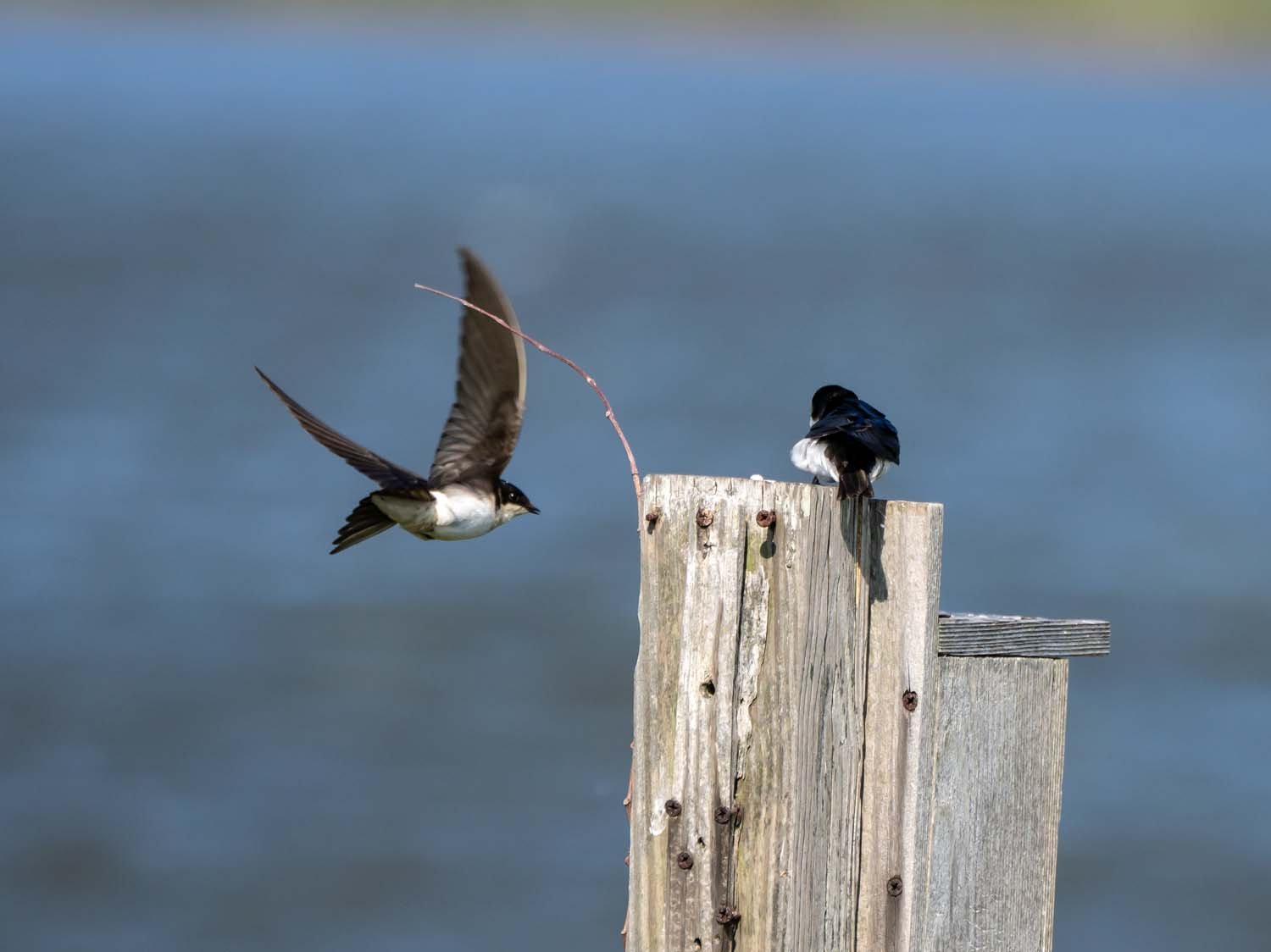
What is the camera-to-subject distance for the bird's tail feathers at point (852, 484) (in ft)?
8.78

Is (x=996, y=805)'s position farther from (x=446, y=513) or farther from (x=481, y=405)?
(x=481, y=405)

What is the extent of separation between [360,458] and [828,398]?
3.25ft

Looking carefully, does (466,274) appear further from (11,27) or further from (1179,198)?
(11,27)

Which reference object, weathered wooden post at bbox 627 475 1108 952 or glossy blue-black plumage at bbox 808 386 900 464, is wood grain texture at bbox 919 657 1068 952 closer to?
weathered wooden post at bbox 627 475 1108 952

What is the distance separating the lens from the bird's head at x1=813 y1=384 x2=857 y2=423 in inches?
148

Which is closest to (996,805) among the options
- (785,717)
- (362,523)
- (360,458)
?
(785,717)

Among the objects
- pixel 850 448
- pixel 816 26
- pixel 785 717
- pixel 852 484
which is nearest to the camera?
pixel 785 717

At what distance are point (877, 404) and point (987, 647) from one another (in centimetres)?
806

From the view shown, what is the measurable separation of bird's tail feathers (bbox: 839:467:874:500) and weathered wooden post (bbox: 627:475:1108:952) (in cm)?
3

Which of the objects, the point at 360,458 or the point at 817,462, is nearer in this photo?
the point at 817,462

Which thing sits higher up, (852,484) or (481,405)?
(481,405)

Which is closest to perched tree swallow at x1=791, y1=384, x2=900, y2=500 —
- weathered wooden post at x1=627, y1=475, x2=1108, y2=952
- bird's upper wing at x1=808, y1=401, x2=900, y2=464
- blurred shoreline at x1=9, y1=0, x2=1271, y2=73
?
bird's upper wing at x1=808, y1=401, x2=900, y2=464

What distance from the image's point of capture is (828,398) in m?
3.85

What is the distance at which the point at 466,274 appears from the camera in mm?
4359
